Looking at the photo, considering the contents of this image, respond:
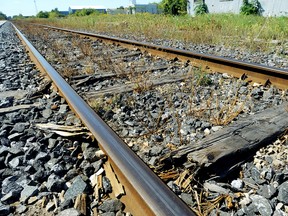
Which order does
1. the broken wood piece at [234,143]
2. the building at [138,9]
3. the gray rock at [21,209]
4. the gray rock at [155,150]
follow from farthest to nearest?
the building at [138,9]
the gray rock at [155,150]
the broken wood piece at [234,143]
the gray rock at [21,209]

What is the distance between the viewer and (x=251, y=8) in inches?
699

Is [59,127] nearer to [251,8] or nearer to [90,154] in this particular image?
[90,154]

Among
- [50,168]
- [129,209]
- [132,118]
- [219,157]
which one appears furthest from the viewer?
[132,118]

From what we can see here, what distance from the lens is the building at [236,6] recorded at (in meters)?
16.1

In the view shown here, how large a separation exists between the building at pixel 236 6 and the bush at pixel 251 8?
309 mm

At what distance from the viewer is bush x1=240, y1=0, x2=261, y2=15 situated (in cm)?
1780

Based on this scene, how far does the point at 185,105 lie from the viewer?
302 cm

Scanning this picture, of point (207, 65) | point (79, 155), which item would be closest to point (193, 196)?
point (79, 155)

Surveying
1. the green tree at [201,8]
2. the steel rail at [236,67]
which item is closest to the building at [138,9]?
the green tree at [201,8]

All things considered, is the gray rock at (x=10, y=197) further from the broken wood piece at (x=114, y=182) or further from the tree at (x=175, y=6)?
the tree at (x=175, y=6)

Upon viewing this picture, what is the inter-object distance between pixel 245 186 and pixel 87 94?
7.50 feet

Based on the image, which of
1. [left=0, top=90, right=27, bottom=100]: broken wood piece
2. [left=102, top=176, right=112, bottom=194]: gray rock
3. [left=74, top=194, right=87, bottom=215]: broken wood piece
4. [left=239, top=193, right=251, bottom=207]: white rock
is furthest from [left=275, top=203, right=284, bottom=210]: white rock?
[left=0, top=90, right=27, bottom=100]: broken wood piece

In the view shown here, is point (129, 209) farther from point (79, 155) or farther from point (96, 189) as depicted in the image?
point (79, 155)

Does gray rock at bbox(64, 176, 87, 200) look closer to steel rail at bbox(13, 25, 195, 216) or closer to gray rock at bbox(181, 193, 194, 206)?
steel rail at bbox(13, 25, 195, 216)
